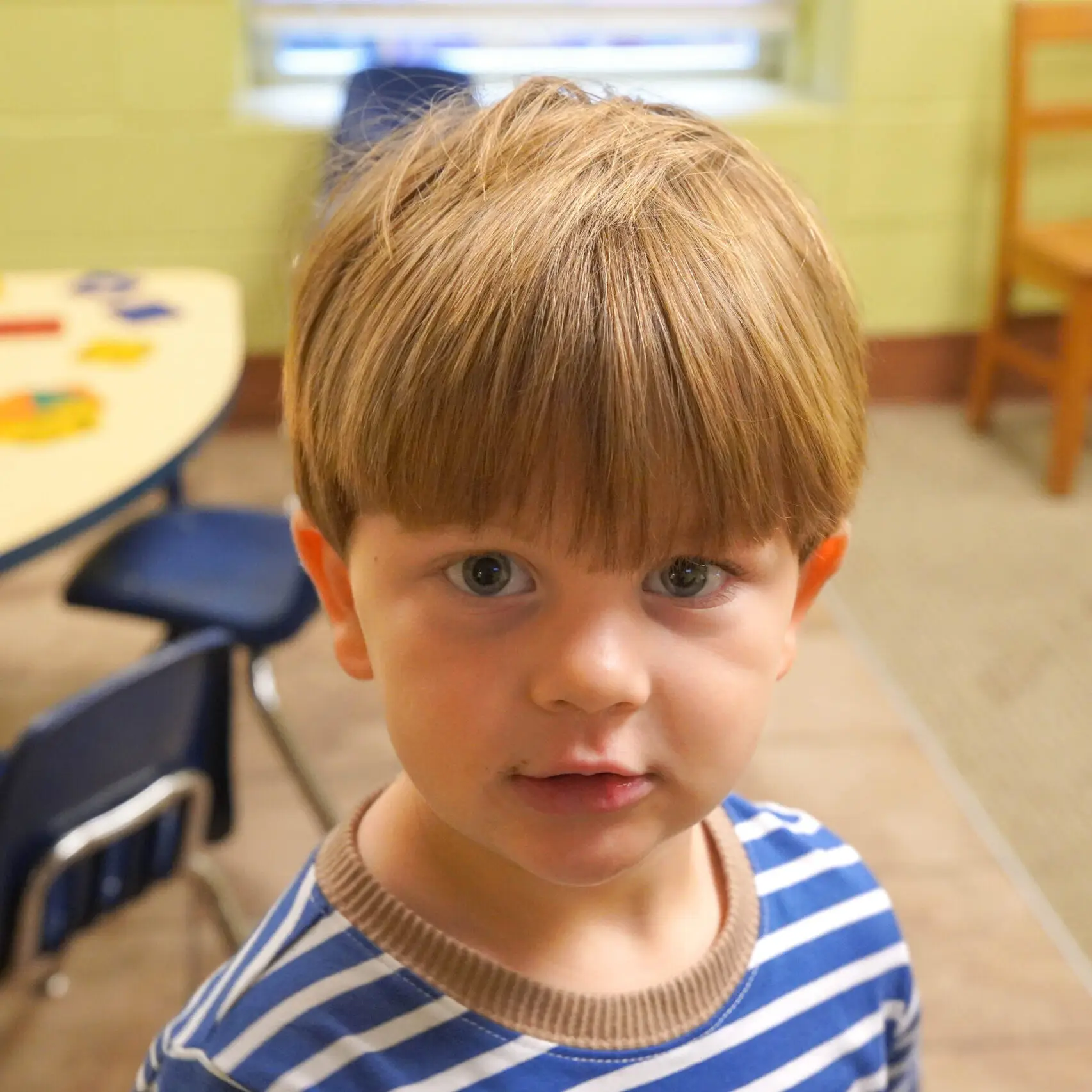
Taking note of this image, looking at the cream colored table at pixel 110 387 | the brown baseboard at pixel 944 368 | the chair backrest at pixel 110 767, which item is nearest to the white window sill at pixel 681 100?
the brown baseboard at pixel 944 368

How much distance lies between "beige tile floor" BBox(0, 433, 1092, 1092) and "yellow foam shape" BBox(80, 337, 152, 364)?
26.2 inches

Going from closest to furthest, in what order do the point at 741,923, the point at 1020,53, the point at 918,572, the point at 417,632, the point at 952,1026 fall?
the point at 417,632 < the point at 741,923 < the point at 952,1026 < the point at 918,572 < the point at 1020,53

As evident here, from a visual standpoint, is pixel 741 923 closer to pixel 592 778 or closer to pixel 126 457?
pixel 592 778

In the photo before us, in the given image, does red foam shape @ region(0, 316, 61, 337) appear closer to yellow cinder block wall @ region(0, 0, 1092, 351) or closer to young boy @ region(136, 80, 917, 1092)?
yellow cinder block wall @ region(0, 0, 1092, 351)

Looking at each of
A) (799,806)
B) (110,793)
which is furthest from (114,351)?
(799,806)

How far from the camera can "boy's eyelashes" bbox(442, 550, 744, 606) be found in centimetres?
54

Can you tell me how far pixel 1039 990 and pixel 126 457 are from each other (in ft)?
4.39

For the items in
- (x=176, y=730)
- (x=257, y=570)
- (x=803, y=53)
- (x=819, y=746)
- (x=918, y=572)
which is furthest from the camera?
(x=803, y=53)

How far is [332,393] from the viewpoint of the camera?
0.58 meters

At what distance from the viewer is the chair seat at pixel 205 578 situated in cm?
164

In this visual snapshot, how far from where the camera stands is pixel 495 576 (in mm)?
541

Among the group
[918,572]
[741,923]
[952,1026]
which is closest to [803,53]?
[918,572]

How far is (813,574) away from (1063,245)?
8.35 feet

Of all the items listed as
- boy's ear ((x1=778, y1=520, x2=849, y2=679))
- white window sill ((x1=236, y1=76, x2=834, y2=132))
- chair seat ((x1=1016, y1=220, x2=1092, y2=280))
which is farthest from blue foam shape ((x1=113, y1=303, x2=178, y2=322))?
chair seat ((x1=1016, y1=220, x2=1092, y2=280))
